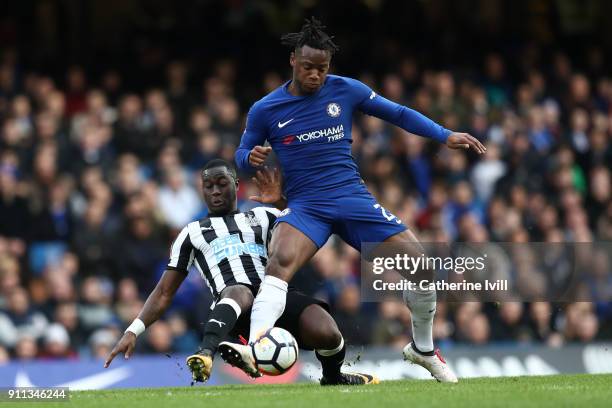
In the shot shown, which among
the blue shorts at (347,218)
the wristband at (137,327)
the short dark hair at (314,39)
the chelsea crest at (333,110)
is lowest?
the wristband at (137,327)

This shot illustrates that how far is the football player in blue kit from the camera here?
8383mm

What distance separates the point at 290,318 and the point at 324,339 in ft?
0.91

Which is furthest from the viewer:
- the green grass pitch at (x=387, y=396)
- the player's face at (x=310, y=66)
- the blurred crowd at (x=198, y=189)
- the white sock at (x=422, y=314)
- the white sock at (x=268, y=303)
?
the blurred crowd at (x=198, y=189)

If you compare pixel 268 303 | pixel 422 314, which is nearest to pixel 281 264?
pixel 268 303

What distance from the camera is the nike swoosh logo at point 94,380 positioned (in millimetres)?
11562

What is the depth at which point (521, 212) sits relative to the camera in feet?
52.5

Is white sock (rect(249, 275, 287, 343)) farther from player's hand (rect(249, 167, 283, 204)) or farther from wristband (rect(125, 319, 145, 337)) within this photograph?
wristband (rect(125, 319, 145, 337))

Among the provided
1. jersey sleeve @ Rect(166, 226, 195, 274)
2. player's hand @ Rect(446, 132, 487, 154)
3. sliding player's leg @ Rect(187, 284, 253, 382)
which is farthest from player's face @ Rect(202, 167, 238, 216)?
player's hand @ Rect(446, 132, 487, 154)

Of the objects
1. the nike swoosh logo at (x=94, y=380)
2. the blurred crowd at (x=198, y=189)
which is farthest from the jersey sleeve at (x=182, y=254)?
the blurred crowd at (x=198, y=189)

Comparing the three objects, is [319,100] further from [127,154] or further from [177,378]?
[127,154]

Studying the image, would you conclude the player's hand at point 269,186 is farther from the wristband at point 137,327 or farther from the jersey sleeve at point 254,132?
the wristband at point 137,327

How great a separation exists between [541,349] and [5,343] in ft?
17.5

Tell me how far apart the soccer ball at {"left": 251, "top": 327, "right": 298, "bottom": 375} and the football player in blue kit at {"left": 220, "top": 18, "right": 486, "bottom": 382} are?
0.69ft

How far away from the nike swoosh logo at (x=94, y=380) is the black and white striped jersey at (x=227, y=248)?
288cm
